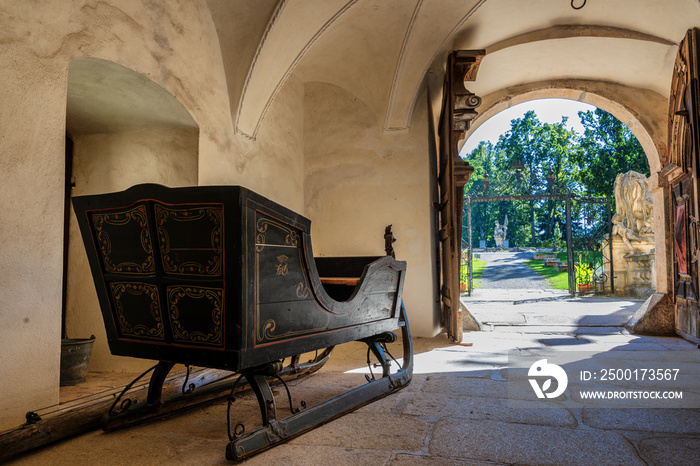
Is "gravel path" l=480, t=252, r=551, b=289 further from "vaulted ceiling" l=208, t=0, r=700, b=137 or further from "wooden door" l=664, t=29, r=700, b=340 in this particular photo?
"vaulted ceiling" l=208, t=0, r=700, b=137

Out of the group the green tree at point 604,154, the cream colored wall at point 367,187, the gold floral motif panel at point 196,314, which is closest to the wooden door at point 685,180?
the cream colored wall at point 367,187

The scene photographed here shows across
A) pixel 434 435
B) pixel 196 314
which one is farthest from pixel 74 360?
pixel 434 435

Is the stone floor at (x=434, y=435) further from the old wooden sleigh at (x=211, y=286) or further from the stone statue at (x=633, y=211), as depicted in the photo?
the stone statue at (x=633, y=211)

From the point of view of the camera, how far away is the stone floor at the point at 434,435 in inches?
88.6

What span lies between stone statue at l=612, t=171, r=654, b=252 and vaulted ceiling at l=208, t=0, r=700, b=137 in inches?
255

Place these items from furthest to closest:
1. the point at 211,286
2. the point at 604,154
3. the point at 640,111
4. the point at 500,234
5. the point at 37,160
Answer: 1. the point at 500,234
2. the point at 604,154
3. the point at 640,111
4. the point at 37,160
5. the point at 211,286

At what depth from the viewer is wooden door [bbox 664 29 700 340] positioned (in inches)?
219

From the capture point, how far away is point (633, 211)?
13227 mm

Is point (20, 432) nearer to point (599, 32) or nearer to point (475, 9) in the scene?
point (475, 9)

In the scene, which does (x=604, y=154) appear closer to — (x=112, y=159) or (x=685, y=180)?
(x=685, y=180)

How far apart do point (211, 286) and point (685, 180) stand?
21.9 feet

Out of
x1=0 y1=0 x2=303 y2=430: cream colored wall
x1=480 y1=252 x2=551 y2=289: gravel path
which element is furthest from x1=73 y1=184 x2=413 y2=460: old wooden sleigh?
x1=480 y1=252 x2=551 y2=289: gravel path

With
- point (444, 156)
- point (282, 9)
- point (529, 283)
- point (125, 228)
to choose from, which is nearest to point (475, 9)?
point (444, 156)

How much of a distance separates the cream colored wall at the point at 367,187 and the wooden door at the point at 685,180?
3.22m
